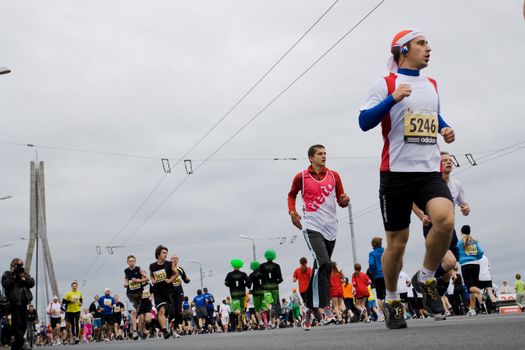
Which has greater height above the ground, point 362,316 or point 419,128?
point 419,128

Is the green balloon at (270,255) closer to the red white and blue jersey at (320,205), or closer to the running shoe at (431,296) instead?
the red white and blue jersey at (320,205)

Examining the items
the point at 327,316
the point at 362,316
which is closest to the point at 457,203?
the point at 327,316

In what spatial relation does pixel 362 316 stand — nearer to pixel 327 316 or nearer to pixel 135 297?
pixel 135 297

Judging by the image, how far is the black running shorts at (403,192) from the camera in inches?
242

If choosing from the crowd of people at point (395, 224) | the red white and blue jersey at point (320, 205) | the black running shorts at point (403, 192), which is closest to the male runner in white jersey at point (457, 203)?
the crowd of people at point (395, 224)

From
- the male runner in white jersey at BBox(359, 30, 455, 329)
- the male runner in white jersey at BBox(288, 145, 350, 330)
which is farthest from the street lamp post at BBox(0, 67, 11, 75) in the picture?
the male runner in white jersey at BBox(359, 30, 455, 329)

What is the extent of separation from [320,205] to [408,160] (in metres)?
3.60

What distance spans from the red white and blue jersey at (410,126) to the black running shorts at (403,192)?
0.06m

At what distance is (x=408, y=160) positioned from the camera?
618cm

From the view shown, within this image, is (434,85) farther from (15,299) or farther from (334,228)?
(15,299)

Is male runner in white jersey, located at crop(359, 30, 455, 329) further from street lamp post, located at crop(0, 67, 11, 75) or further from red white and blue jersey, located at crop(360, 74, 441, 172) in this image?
street lamp post, located at crop(0, 67, 11, 75)

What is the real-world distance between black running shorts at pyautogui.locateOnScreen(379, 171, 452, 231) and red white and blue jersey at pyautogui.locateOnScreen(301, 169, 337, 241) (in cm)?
336

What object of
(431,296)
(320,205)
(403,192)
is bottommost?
(431,296)

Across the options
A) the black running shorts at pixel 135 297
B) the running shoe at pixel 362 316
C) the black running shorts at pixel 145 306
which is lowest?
the running shoe at pixel 362 316
